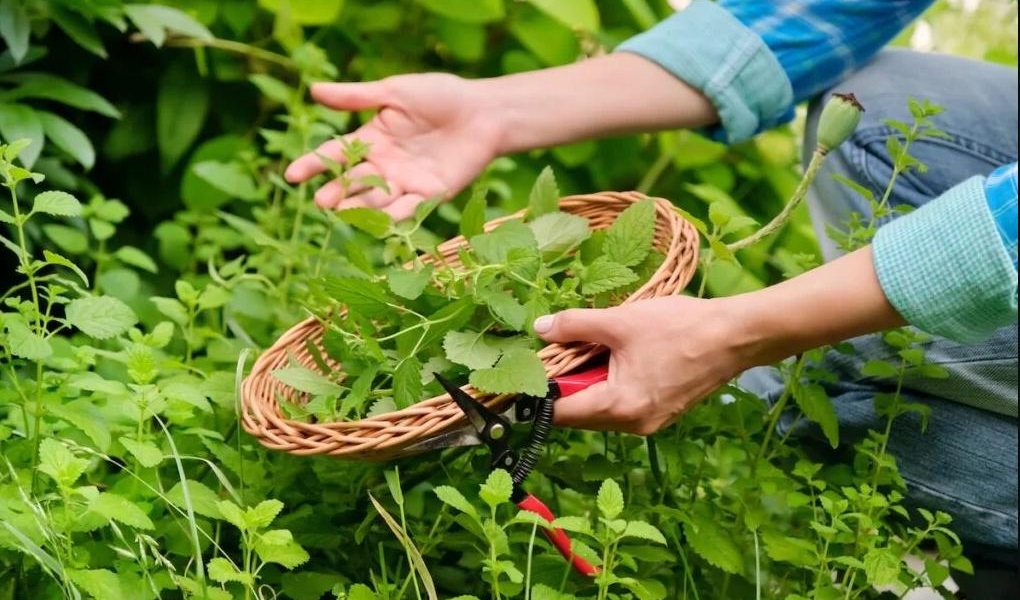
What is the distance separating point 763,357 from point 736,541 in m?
0.22

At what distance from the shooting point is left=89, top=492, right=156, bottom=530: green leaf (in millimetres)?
885

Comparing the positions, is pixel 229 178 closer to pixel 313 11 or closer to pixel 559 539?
pixel 313 11

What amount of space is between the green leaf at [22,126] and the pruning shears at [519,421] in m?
0.68

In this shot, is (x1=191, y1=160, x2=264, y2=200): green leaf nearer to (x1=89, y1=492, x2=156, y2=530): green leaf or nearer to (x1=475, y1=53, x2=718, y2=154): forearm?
(x1=475, y1=53, x2=718, y2=154): forearm

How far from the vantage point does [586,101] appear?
4.76 ft

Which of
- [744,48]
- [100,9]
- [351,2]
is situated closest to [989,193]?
[744,48]

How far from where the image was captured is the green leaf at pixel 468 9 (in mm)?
1928

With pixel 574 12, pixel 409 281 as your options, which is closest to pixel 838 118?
pixel 409 281

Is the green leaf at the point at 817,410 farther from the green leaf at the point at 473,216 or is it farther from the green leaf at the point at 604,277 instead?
the green leaf at the point at 473,216

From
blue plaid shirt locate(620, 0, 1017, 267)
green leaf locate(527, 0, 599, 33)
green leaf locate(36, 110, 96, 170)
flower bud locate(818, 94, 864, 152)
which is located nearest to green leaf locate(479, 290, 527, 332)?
flower bud locate(818, 94, 864, 152)

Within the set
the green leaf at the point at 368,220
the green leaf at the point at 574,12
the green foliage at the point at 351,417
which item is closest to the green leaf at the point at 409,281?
the green foliage at the point at 351,417

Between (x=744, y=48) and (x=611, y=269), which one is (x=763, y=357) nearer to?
(x=611, y=269)

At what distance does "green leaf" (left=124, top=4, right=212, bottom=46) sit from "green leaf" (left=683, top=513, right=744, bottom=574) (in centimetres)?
88

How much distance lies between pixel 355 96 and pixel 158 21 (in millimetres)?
315
